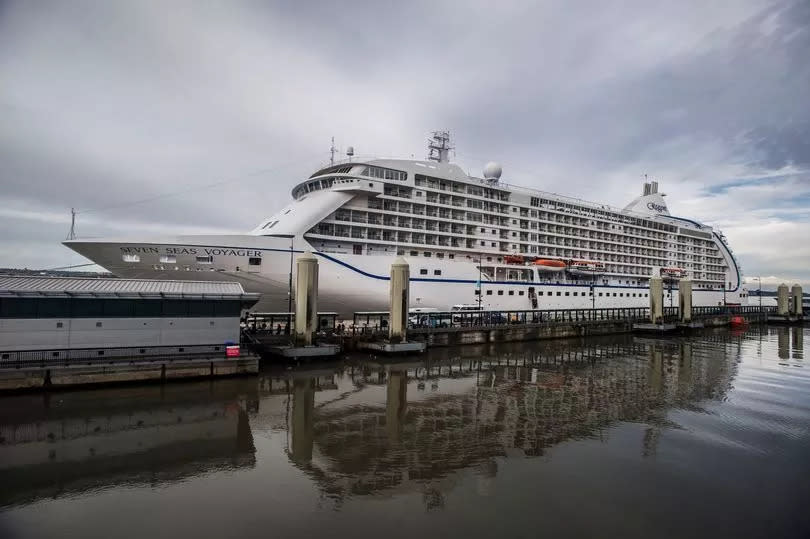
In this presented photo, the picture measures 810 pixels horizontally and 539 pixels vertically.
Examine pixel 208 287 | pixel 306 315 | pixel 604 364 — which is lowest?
pixel 604 364

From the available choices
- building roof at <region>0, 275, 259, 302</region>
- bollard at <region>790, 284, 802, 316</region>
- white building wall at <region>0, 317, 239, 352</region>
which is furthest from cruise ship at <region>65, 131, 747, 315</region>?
bollard at <region>790, 284, 802, 316</region>

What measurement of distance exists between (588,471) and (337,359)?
16820mm

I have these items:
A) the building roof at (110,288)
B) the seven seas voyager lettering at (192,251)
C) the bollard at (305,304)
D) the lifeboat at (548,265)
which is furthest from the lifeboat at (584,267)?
the building roof at (110,288)

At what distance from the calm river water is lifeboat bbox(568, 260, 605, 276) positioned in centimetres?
2828

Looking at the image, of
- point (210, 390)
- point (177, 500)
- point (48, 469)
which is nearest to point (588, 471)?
point (177, 500)

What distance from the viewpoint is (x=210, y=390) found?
1719 cm

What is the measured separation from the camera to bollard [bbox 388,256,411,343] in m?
27.1

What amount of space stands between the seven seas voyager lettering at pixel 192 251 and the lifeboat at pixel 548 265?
28.5 m

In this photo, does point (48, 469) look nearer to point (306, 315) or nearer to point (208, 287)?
point (208, 287)

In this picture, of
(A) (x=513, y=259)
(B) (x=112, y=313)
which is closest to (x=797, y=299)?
(A) (x=513, y=259)

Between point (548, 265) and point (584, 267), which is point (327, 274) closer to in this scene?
point (548, 265)

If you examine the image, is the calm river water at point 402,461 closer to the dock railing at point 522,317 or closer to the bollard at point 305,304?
the bollard at point 305,304

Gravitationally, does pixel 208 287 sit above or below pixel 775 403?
above

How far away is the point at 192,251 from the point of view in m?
25.8
